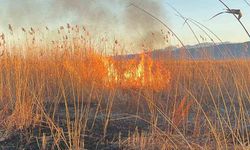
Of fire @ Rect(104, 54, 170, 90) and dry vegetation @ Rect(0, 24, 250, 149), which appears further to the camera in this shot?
fire @ Rect(104, 54, 170, 90)

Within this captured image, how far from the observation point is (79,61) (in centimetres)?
692

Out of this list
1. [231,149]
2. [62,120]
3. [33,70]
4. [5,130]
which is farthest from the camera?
[33,70]

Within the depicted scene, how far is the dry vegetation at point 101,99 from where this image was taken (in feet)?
12.2

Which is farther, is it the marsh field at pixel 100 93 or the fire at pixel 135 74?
the fire at pixel 135 74

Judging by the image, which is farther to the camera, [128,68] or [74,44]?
[74,44]

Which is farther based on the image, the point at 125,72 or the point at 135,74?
the point at 125,72

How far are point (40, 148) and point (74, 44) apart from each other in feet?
13.9

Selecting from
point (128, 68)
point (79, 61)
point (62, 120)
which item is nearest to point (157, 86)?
point (128, 68)

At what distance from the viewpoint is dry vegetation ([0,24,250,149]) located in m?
3.71

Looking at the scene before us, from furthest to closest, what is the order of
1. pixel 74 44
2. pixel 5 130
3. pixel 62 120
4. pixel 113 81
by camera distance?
pixel 74 44 < pixel 113 81 < pixel 62 120 < pixel 5 130

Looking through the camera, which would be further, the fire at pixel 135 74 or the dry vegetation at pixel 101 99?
the fire at pixel 135 74

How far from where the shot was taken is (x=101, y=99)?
556 cm

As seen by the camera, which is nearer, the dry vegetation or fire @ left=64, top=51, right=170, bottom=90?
the dry vegetation

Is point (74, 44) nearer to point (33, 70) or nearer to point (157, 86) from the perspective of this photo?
point (33, 70)
